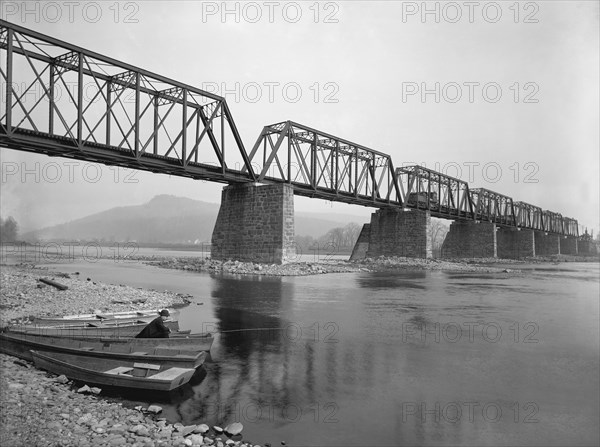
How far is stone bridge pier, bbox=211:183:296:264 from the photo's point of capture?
4159 centimetres

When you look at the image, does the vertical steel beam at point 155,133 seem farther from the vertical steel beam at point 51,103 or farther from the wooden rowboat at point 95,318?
the wooden rowboat at point 95,318

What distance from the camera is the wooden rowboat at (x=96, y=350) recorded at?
852 centimetres

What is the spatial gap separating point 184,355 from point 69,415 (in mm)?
2664

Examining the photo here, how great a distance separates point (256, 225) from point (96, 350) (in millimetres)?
34099

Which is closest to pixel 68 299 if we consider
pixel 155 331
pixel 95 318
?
pixel 95 318

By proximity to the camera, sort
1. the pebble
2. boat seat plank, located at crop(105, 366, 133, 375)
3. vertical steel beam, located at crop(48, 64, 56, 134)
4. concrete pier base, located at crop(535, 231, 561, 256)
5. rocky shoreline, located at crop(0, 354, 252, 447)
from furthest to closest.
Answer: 1. concrete pier base, located at crop(535, 231, 561, 256)
2. vertical steel beam, located at crop(48, 64, 56, 134)
3. boat seat plank, located at crop(105, 366, 133, 375)
4. the pebble
5. rocky shoreline, located at crop(0, 354, 252, 447)

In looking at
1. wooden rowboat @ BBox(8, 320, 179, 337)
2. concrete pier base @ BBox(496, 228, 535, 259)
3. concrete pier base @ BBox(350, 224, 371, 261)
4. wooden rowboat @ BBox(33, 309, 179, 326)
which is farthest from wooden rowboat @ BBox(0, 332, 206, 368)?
concrete pier base @ BBox(496, 228, 535, 259)

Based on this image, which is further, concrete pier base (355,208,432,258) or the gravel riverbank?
concrete pier base (355,208,432,258)

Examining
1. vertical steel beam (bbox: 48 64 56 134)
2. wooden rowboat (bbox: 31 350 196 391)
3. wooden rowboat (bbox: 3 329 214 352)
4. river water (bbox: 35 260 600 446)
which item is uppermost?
vertical steel beam (bbox: 48 64 56 134)

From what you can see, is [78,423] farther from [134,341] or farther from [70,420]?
[134,341]

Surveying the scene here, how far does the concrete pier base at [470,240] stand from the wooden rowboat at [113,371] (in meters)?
92.8

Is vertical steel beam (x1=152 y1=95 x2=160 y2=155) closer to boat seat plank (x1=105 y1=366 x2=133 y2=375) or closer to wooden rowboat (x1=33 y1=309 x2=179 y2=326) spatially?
wooden rowboat (x1=33 y1=309 x2=179 y2=326)

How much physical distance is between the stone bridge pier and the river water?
23.3 meters

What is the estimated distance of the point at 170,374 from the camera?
7.95m
